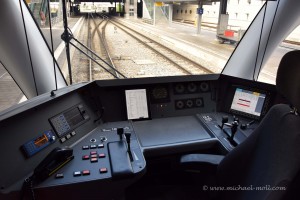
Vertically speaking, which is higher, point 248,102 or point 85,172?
point 248,102

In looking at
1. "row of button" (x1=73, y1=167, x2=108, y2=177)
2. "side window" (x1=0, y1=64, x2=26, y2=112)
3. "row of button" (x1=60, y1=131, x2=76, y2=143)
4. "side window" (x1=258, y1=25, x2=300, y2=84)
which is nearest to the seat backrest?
"row of button" (x1=73, y1=167, x2=108, y2=177)

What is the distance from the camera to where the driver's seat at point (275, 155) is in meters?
0.93

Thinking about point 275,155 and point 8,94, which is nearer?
point 275,155

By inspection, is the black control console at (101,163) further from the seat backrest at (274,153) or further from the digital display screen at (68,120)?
the seat backrest at (274,153)

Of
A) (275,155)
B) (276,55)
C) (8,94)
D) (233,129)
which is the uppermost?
(276,55)

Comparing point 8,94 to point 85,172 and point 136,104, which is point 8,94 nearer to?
point 136,104

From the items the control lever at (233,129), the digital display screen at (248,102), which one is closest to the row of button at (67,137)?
the control lever at (233,129)

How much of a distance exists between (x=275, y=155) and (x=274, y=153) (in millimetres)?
15

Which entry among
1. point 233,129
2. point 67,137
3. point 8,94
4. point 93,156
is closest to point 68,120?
point 67,137

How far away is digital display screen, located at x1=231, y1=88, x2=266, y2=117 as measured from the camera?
2.17 m

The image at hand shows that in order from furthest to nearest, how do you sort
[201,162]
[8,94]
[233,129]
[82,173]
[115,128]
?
[8,94] → [115,128] → [233,129] → [201,162] → [82,173]

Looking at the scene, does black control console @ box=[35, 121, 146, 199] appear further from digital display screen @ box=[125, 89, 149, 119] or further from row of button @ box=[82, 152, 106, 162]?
digital display screen @ box=[125, 89, 149, 119]

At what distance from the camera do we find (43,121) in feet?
5.18

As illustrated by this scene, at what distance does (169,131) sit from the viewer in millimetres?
2070
